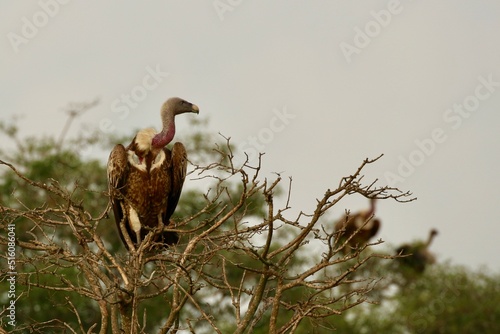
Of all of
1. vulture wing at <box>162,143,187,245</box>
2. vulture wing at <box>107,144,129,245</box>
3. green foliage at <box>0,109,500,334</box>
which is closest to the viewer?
vulture wing at <box>107,144,129,245</box>

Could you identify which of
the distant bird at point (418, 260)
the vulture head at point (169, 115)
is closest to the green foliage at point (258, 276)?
the distant bird at point (418, 260)

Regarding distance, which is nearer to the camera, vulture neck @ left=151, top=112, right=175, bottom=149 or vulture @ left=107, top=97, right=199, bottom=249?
vulture @ left=107, top=97, right=199, bottom=249

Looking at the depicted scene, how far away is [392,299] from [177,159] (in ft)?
54.0

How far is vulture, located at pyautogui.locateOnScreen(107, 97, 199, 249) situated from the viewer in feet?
28.8

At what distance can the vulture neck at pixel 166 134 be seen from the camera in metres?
9.00

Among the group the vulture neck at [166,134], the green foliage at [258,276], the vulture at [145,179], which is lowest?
the vulture at [145,179]

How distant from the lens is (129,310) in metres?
6.16

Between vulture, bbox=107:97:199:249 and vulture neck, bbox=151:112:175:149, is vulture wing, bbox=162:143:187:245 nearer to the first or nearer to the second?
vulture, bbox=107:97:199:249

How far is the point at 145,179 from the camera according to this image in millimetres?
8836

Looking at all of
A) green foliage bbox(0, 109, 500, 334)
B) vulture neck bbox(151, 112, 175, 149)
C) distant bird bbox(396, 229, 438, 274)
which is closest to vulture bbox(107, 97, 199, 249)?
vulture neck bbox(151, 112, 175, 149)

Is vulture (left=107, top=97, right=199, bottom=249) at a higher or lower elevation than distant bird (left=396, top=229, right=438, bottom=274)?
lower

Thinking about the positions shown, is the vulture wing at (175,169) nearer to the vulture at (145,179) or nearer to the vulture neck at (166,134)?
the vulture at (145,179)

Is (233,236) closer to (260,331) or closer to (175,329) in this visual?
(175,329)

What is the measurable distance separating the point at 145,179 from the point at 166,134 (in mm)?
568
